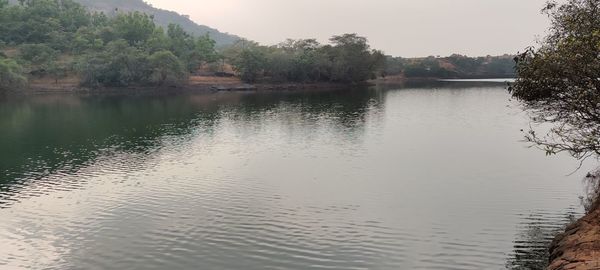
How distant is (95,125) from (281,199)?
187 ft

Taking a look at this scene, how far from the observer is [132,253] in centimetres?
2578

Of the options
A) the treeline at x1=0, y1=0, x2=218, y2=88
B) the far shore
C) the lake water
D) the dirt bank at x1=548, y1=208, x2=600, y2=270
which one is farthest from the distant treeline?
the dirt bank at x1=548, y1=208, x2=600, y2=270

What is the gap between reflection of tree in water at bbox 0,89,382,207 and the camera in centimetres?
4867

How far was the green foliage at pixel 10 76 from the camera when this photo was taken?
137250mm

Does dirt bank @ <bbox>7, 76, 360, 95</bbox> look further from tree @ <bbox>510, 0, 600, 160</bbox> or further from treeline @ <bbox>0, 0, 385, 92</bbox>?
tree @ <bbox>510, 0, 600, 160</bbox>

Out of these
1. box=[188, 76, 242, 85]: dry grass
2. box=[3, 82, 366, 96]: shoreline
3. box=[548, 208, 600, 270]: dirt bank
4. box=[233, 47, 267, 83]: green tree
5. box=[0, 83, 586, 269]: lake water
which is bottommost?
box=[0, 83, 586, 269]: lake water

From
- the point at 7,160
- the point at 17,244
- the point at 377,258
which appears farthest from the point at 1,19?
the point at 377,258

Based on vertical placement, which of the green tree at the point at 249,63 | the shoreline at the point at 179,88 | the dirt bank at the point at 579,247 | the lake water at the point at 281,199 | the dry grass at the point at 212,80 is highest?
the green tree at the point at 249,63

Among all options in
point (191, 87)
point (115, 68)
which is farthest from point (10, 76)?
point (191, 87)

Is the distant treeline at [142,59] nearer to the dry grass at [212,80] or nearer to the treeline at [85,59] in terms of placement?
the treeline at [85,59]

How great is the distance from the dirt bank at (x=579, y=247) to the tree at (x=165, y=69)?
517 feet

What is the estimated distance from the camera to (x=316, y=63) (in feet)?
597

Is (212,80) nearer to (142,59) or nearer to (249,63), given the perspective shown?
(249,63)

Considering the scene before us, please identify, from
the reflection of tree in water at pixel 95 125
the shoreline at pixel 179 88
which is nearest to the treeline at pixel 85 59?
the shoreline at pixel 179 88
